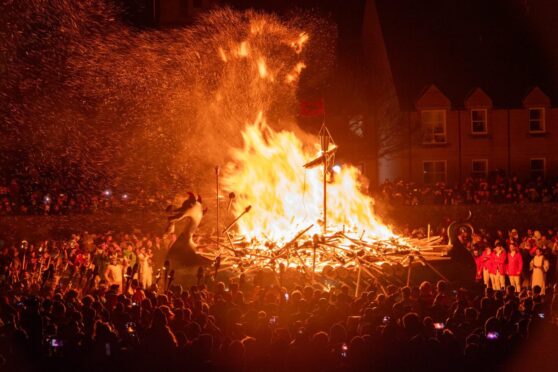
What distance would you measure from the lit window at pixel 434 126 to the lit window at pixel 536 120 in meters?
4.39

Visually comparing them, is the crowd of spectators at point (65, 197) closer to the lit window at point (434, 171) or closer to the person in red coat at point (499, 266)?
the person in red coat at point (499, 266)

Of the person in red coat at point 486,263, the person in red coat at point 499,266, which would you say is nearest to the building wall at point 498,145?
the person in red coat at point 486,263

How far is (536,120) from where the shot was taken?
33125mm

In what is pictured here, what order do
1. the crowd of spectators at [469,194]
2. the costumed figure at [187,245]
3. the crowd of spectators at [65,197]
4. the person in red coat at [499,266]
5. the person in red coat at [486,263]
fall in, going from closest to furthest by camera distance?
the costumed figure at [187,245] < the person in red coat at [499,266] < the person in red coat at [486,263] < the crowd of spectators at [65,197] < the crowd of spectators at [469,194]

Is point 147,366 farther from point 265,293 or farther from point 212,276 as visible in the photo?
point 212,276

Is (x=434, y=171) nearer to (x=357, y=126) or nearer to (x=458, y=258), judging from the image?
(x=357, y=126)

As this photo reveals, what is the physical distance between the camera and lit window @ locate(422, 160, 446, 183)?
32938mm

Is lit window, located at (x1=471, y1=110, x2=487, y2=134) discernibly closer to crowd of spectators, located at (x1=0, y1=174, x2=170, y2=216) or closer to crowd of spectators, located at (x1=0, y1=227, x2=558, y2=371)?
crowd of spectators, located at (x1=0, y1=174, x2=170, y2=216)

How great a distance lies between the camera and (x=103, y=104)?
22.6 m

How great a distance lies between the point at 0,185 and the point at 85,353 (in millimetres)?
17453

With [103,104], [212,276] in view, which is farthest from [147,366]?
[103,104]

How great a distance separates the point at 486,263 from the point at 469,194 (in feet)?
31.3

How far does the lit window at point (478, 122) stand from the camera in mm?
33062

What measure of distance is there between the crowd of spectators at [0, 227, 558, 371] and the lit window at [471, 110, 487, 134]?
2314 centimetres
